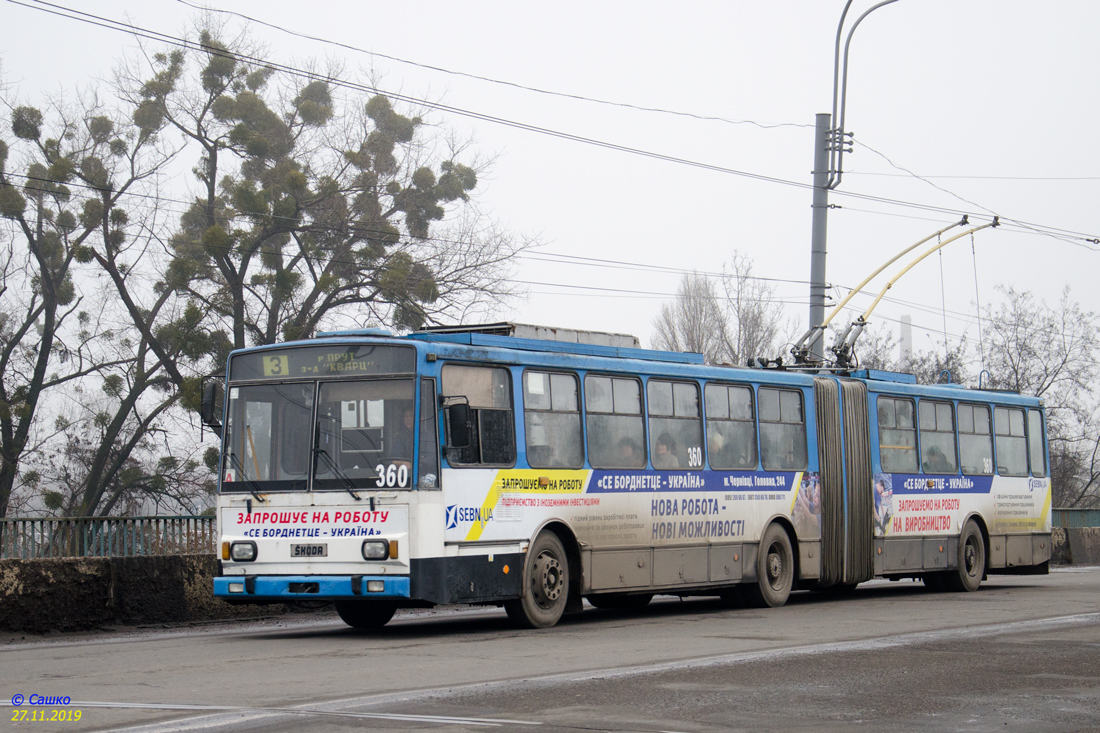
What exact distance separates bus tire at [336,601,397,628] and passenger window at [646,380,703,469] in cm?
350

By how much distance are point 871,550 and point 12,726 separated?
13.5 m

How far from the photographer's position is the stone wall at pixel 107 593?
14.1m

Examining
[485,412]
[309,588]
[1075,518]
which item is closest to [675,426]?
[485,412]

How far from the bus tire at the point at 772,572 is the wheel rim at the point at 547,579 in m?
3.87

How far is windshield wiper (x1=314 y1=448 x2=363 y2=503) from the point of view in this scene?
12211 mm

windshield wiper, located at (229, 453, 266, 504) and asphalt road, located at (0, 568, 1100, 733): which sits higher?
windshield wiper, located at (229, 453, 266, 504)

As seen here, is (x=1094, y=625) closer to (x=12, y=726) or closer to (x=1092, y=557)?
(x=12, y=726)

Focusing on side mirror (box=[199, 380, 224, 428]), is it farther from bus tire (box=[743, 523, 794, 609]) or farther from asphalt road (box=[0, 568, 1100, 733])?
bus tire (box=[743, 523, 794, 609])

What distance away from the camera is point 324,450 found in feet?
41.0

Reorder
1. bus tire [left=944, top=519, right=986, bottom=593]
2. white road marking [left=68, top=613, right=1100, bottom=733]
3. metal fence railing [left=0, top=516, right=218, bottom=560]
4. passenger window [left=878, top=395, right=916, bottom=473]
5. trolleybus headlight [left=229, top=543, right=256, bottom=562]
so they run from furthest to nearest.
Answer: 1. bus tire [left=944, top=519, right=986, bottom=593]
2. passenger window [left=878, top=395, right=916, bottom=473]
3. metal fence railing [left=0, top=516, right=218, bottom=560]
4. trolleybus headlight [left=229, top=543, right=256, bottom=562]
5. white road marking [left=68, top=613, right=1100, bottom=733]

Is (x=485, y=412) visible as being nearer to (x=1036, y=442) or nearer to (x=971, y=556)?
(x=971, y=556)

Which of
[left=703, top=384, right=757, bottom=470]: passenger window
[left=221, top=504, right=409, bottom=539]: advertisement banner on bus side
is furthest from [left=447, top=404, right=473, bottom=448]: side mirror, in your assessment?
[left=703, top=384, right=757, bottom=470]: passenger window

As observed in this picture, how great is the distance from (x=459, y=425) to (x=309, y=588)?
2.03 metres

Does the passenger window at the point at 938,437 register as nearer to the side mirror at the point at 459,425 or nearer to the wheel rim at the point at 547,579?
the wheel rim at the point at 547,579
